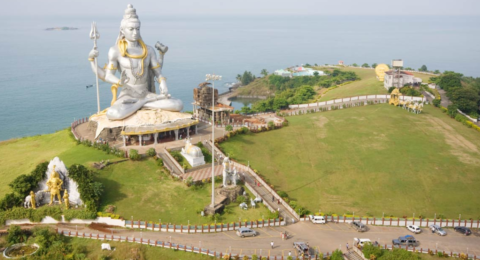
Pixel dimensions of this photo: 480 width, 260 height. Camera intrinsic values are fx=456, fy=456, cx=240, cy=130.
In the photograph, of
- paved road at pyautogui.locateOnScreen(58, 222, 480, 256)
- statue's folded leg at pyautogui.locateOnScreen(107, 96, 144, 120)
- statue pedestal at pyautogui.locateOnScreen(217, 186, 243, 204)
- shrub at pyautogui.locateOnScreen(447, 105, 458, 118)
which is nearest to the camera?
paved road at pyautogui.locateOnScreen(58, 222, 480, 256)

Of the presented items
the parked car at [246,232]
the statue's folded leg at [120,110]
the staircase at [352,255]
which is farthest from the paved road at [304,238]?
the statue's folded leg at [120,110]

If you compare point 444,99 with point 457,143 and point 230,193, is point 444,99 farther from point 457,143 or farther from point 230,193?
point 230,193

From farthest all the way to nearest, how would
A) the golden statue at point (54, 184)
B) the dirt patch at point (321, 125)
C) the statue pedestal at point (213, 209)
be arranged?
the dirt patch at point (321, 125), the golden statue at point (54, 184), the statue pedestal at point (213, 209)

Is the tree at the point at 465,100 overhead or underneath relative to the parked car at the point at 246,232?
overhead

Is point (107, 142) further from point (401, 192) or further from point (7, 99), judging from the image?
point (7, 99)

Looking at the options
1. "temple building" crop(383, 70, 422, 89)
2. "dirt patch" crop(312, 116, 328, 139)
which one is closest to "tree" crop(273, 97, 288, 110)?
"dirt patch" crop(312, 116, 328, 139)

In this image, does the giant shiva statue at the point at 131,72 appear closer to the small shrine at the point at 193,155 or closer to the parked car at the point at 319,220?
the small shrine at the point at 193,155

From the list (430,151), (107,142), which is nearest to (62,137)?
(107,142)

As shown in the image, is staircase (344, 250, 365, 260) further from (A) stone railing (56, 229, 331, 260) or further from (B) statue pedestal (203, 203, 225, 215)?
(B) statue pedestal (203, 203, 225, 215)
